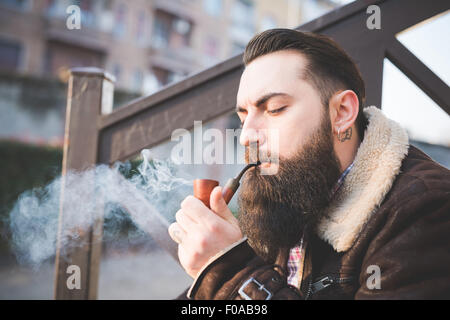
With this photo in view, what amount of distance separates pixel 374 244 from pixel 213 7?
745 inches

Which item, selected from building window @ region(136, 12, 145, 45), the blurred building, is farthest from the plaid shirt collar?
building window @ region(136, 12, 145, 45)

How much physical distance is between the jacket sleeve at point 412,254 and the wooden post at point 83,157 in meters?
1.42

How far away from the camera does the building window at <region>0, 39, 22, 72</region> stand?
12.6 meters

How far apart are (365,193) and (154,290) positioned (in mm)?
4688

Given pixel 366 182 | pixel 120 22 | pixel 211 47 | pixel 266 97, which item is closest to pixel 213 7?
pixel 211 47

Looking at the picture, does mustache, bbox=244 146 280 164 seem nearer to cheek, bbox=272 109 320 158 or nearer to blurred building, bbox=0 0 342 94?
cheek, bbox=272 109 320 158

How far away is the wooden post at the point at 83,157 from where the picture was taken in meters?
1.87

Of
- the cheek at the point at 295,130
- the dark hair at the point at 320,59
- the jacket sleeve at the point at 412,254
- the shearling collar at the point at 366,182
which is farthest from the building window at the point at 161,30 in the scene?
the jacket sleeve at the point at 412,254

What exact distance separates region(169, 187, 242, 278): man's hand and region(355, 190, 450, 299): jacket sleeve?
0.55 metres

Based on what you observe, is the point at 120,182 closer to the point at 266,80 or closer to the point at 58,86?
the point at 266,80

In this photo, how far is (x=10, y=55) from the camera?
12758 mm

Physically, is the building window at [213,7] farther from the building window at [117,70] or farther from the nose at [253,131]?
the nose at [253,131]

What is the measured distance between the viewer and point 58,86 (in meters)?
9.16

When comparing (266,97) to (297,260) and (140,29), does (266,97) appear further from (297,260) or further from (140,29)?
(140,29)
